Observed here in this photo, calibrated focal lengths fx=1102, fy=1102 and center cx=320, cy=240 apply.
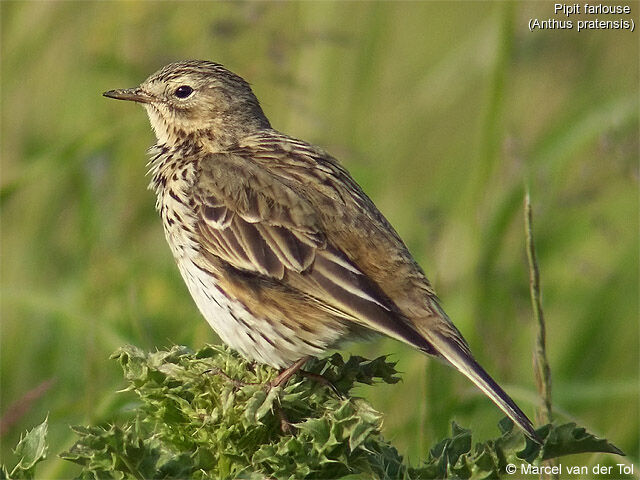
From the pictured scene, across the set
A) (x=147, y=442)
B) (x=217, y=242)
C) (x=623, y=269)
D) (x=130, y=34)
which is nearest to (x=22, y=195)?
(x=130, y=34)

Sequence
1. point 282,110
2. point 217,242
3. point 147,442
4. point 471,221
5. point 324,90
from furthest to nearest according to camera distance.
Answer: point 282,110
point 324,90
point 471,221
point 217,242
point 147,442

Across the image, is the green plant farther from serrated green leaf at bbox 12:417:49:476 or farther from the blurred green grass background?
the blurred green grass background

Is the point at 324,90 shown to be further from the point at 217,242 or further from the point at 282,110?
the point at 217,242

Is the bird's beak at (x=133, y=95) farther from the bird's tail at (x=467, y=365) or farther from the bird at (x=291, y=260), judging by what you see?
the bird's tail at (x=467, y=365)

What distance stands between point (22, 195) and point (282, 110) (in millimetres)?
2091

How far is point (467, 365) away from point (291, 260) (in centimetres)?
94

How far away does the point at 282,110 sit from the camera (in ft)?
27.4

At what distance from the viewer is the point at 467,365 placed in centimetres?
420

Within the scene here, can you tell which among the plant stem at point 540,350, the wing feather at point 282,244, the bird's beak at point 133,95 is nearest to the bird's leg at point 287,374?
the wing feather at point 282,244

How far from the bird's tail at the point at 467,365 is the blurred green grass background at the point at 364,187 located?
0.54 m

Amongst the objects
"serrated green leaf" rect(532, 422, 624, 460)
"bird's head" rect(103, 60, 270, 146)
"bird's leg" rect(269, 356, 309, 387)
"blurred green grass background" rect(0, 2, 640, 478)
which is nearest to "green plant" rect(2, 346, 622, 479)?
"serrated green leaf" rect(532, 422, 624, 460)

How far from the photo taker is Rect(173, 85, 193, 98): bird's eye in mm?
5871

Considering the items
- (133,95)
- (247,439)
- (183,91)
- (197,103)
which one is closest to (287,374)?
(247,439)

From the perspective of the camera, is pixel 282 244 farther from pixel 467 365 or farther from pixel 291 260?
pixel 467 365
